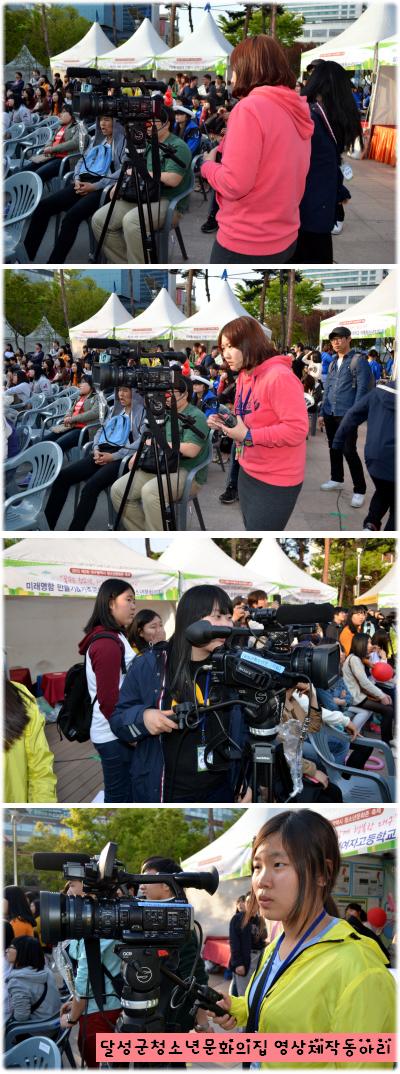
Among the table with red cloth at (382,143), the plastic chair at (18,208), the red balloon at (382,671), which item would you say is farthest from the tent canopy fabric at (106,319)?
the red balloon at (382,671)

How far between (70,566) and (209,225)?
4.73ft

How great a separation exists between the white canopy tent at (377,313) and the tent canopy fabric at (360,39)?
1094 mm

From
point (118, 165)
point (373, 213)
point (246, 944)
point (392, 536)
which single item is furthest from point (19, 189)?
point (246, 944)

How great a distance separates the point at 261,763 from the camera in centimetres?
255

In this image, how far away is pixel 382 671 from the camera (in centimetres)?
468

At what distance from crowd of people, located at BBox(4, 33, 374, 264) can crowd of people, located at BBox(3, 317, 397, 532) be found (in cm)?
37

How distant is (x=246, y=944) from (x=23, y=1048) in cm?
138

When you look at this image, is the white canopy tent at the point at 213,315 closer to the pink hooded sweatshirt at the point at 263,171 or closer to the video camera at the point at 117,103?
the pink hooded sweatshirt at the point at 263,171

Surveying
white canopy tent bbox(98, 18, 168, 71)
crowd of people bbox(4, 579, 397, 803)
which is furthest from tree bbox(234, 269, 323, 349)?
white canopy tent bbox(98, 18, 168, 71)

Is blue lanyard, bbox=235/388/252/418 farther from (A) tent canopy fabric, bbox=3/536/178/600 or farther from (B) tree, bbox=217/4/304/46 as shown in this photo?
(B) tree, bbox=217/4/304/46

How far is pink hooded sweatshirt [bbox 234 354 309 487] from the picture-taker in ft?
9.72

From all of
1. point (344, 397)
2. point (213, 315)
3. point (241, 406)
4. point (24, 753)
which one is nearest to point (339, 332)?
point (344, 397)

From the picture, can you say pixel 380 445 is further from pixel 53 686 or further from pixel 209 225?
pixel 53 686

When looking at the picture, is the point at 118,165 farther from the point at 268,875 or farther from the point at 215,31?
the point at 268,875
